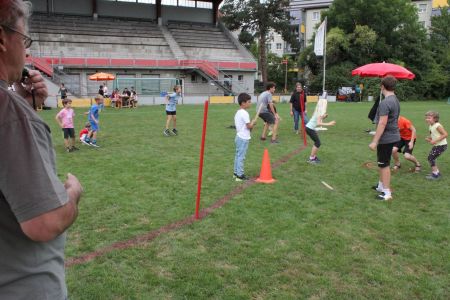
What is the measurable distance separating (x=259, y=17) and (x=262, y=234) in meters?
47.7

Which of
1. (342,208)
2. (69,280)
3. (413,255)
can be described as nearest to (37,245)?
(69,280)

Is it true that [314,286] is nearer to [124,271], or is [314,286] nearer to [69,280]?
[124,271]

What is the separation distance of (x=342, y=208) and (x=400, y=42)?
44428mm

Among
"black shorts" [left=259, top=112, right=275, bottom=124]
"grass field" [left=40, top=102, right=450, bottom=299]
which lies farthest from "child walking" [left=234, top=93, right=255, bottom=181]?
"black shorts" [left=259, top=112, right=275, bottom=124]

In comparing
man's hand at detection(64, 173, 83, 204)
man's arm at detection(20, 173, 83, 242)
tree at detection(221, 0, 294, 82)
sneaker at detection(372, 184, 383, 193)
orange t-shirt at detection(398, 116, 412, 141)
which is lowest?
sneaker at detection(372, 184, 383, 193)

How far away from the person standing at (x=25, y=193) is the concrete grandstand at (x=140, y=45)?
101ft

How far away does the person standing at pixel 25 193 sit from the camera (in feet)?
4.07

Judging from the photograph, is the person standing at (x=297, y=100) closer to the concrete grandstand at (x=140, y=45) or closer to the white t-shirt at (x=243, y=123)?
the white t-shirt at (x=243, y=123)

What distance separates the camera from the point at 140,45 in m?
42.1

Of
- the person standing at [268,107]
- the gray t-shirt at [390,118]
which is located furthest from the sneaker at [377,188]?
the person standing at [268,107]

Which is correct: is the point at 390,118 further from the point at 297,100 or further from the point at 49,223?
the point at 297,100

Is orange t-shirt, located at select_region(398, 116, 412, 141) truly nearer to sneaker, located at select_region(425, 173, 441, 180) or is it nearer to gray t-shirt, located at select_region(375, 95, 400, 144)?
sneaker, located at select_region(425, 173, 441, 180)

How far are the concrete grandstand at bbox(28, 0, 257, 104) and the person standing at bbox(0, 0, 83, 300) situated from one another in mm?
30862

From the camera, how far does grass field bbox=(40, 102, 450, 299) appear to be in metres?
3.90
